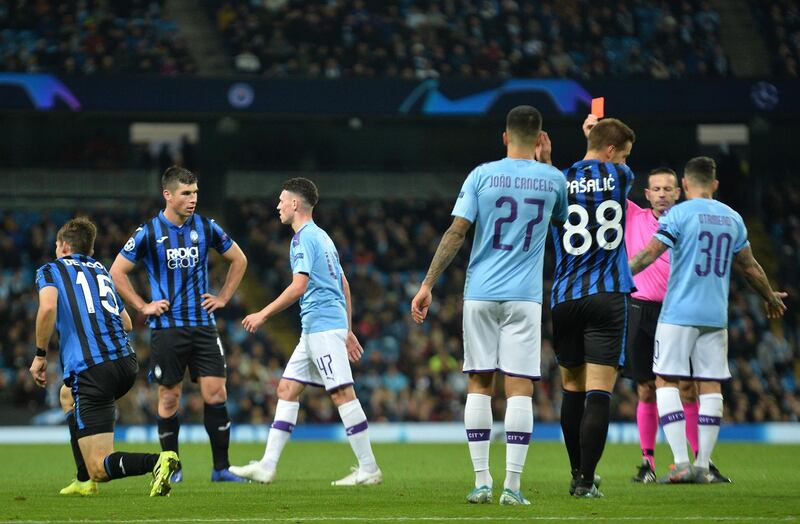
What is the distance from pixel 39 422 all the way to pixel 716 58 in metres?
15.1

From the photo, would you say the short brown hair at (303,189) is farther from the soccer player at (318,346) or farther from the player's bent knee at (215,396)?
the player's bent knee at (215,396)

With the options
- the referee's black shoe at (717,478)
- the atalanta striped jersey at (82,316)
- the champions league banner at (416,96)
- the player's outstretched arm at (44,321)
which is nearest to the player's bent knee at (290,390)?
the atalanta striped jersey at (82,316)

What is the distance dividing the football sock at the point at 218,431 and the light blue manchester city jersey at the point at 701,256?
3.54 m

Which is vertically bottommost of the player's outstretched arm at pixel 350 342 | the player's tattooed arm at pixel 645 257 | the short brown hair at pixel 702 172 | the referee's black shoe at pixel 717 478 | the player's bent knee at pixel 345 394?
the referee's black shoe at pixel 717 478

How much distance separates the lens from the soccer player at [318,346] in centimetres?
904

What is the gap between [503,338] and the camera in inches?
281

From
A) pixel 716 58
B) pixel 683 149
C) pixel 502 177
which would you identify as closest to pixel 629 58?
pixel 716 58

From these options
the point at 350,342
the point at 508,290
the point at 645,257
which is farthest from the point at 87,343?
the point at 645,257

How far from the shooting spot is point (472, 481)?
9.71 metres

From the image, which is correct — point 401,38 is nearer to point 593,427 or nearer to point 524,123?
point 524,123

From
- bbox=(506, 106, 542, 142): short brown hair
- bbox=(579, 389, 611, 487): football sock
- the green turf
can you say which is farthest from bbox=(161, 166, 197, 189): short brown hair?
bbox=(579, 389, 611, 487): football sock

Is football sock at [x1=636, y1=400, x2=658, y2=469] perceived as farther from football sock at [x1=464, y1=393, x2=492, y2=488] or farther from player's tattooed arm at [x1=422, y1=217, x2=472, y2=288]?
player's tattooed arm at [x1=422, y1=217, x2=472, y2=288]

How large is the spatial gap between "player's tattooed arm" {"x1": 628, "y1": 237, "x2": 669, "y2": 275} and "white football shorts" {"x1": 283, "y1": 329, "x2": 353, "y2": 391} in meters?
2.26

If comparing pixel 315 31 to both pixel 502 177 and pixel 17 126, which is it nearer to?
pixel 17 126
